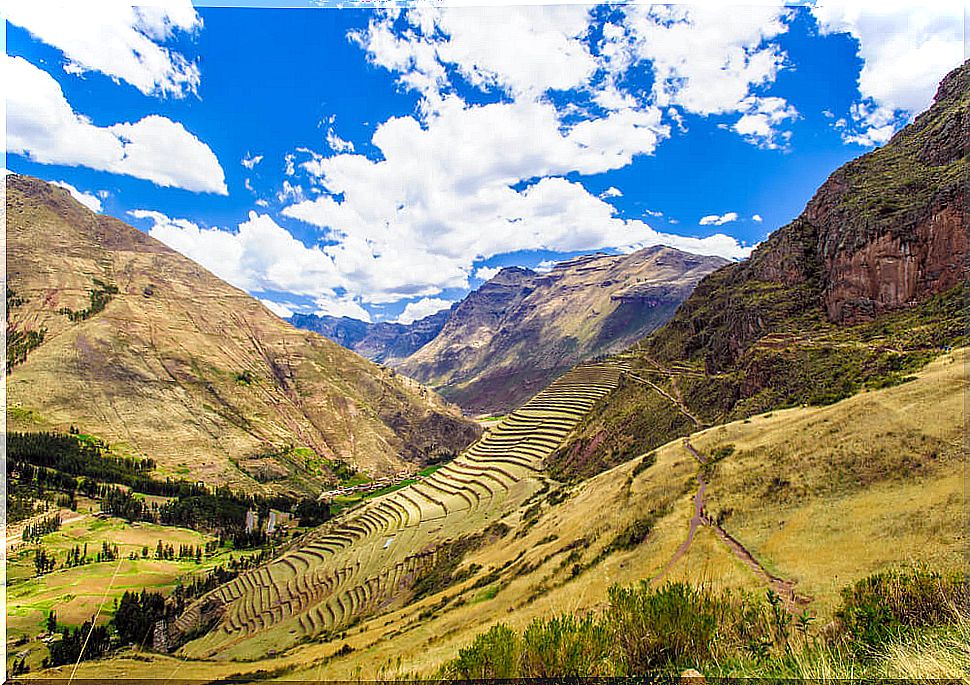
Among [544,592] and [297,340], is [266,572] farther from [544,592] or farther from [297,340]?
[297,340]

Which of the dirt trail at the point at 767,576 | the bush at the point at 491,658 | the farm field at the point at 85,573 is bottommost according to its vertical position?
the farm field at the point at 85,573

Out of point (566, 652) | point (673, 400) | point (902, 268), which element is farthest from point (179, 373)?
point (902, 268)

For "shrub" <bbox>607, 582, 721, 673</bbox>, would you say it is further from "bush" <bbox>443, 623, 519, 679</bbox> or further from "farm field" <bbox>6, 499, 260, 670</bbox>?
"farm field" <bbox>6, 499, 260, 670</bbox>

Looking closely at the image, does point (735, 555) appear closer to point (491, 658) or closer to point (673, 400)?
point (491, 658)

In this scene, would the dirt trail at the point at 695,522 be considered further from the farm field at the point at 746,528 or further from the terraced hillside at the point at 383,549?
the terraced hillside at the point at 383,549

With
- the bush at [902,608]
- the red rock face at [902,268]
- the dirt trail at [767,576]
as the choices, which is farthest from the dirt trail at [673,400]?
the bush at [902,608]

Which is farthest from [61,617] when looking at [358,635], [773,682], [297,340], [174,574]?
[297,340]

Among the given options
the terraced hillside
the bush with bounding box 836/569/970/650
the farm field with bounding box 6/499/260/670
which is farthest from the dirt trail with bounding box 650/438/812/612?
the farm field with bounding box 6/499/260/670
